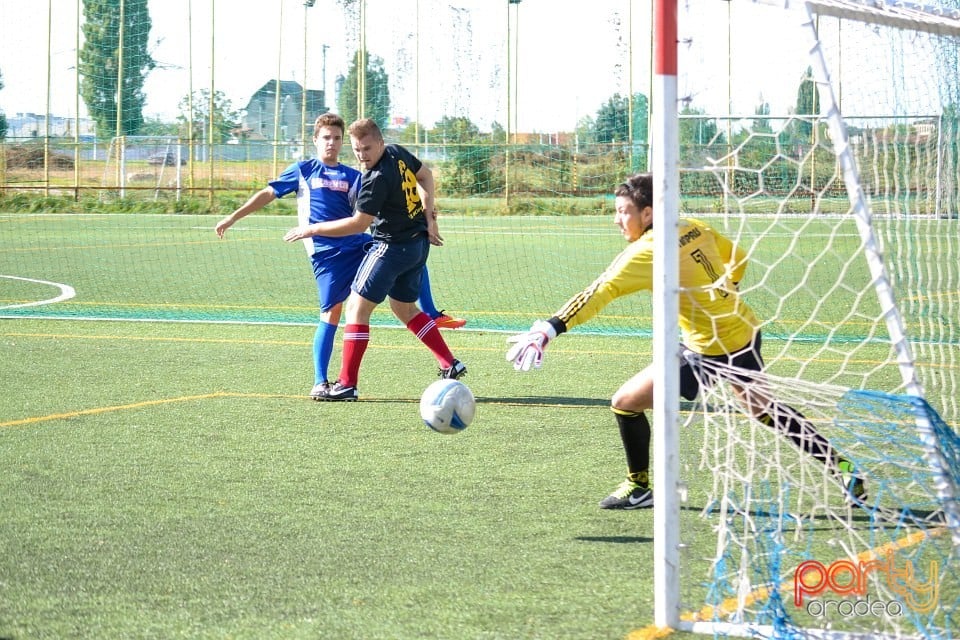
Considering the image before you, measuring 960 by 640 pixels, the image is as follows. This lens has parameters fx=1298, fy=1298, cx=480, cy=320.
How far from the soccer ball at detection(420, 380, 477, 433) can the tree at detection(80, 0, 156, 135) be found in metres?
32.5

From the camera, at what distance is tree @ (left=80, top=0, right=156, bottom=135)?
37.4m

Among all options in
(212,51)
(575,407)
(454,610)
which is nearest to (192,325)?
(575,407)

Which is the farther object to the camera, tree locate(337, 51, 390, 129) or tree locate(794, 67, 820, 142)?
tree locate(337, 51, 390, 129)

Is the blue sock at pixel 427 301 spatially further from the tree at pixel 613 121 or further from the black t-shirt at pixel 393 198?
the tree at pixel 613 121

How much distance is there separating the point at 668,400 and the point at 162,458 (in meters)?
3.67

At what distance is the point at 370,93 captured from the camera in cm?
3784

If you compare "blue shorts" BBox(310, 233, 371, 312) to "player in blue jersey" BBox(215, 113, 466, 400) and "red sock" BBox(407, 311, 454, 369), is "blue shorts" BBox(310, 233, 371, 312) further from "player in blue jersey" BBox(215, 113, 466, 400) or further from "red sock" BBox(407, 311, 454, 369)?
"red sock" BBox(407, 311, 454, 369)

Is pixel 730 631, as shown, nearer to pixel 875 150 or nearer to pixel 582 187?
pixel 875 150

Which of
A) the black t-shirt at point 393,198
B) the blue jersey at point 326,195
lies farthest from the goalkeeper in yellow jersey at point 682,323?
the blue jersey at point 326,195

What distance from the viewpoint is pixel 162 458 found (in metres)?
6.86

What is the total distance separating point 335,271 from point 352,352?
72cm

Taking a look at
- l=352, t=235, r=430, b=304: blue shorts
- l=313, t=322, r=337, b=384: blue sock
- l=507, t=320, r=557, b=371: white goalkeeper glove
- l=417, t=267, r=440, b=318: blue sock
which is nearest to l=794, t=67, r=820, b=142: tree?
l=507, t=320, r=557, b=371: white goalkeeper glove

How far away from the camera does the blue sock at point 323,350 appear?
8.90 m

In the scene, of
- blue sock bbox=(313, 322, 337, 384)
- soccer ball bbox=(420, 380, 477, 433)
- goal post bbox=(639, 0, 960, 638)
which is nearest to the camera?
goal post bbox=(639, 0, 960, 638)
